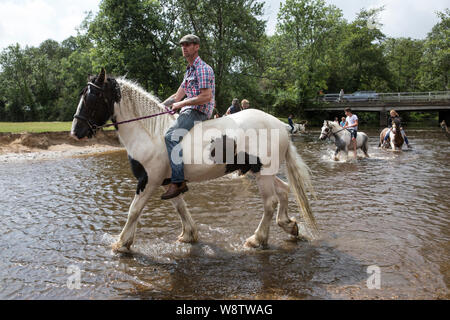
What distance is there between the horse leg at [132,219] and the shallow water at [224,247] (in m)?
0.18

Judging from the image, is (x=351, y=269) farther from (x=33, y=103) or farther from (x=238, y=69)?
(x=33, y=103)

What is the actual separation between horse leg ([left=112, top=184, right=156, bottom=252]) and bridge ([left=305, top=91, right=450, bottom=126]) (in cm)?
5181

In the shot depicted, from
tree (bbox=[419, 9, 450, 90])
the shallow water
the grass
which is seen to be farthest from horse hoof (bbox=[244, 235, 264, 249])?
tree (bbox=[419, 9, 450, 90])

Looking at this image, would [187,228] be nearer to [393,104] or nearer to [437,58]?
[393,104]

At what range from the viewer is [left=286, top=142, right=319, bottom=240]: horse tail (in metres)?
5.45

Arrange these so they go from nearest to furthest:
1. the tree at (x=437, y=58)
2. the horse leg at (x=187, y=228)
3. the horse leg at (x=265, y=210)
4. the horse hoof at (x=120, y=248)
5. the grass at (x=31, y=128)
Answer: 1. the horse hoof at (x=120, y=248)
2. the horse leg at (x=265, y=210)
3. the horse leg at (x=187, y=228)
4. the grass at (x=31, y=128)
5. the tree at (x=437, y=58)

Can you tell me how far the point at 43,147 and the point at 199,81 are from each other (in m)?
17.7

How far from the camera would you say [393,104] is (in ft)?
168

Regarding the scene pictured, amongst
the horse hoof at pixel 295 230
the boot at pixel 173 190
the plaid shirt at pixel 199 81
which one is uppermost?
the plaid shirt at pixel 199 81

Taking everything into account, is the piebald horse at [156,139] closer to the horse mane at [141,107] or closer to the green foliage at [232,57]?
the horse mane at [141,107]

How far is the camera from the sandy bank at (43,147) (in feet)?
54.3
